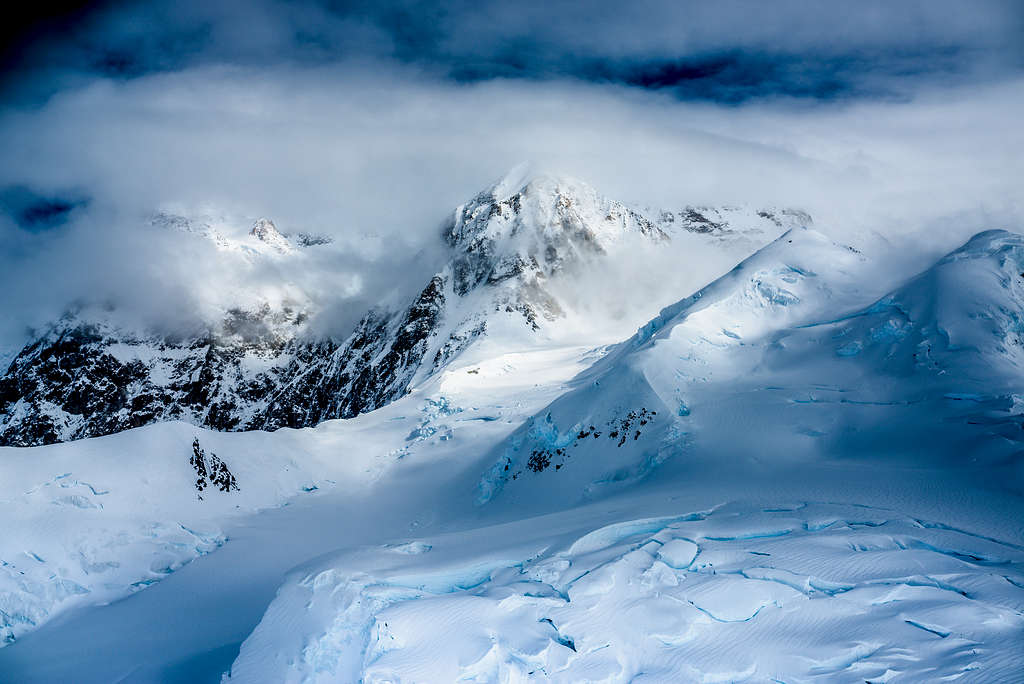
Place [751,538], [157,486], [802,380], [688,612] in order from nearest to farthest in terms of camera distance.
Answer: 1. [688,612]
2. [751,538]
3. [802,380]
4. [157,486]

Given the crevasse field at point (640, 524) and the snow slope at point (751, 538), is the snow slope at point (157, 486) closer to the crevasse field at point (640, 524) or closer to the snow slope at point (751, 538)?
the crevasse field at point (640, 524)

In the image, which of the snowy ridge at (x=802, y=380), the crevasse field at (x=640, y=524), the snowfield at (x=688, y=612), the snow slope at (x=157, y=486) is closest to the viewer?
the snowfield at (x=688, y=612)

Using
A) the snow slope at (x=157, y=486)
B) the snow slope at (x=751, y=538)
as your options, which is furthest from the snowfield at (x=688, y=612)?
the snow slope at (x=157, y=486)

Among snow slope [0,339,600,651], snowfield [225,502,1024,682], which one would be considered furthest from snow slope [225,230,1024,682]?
snow slope [0,339,600,651]

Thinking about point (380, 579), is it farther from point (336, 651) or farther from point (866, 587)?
point (866, 587)

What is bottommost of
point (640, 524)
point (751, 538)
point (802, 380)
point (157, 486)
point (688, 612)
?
point (157, 486)

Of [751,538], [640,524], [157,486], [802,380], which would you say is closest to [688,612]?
[751,538]

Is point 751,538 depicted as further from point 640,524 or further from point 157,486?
point 157,486

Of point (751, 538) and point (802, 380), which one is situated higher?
point (802, 380)
